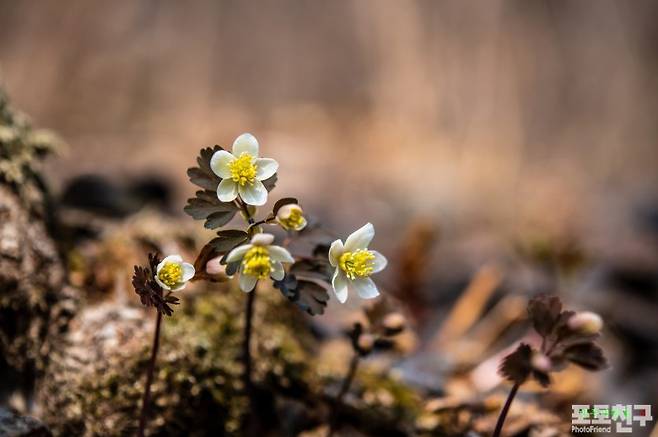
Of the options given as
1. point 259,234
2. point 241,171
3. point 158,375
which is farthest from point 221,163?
point 158,375

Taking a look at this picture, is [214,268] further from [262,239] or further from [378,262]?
[378,262]

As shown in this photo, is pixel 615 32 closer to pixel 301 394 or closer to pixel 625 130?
pixel 625 130

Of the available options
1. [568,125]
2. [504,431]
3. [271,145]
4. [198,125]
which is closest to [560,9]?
[568,125]

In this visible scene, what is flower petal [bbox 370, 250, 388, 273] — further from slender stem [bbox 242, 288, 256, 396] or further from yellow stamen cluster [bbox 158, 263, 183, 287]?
yellow stamen cluster [bbox 158, 263, 183, 287]

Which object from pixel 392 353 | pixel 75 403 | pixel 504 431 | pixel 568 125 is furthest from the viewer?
pixel 568 125

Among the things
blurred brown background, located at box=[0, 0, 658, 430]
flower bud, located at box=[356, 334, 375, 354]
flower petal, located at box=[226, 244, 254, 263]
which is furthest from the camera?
blurred brown background, located at box=[0, 0, 658, 430]

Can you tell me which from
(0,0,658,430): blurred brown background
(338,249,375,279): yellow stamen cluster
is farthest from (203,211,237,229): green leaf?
(0,0,658,430): blurred brown background

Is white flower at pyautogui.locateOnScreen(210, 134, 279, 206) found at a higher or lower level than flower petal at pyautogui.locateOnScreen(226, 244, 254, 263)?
higher
